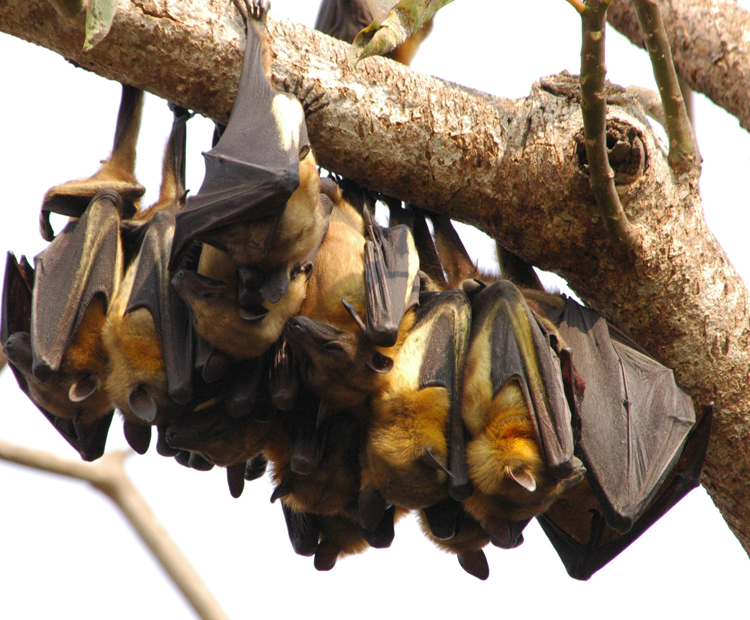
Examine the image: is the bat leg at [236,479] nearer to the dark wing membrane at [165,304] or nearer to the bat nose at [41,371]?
the dark wing membrane at [165,304]

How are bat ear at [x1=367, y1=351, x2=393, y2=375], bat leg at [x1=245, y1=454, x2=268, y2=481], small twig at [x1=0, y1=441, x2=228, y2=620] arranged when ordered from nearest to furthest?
bat ear at [x1=367, y1=351, x2=393, y2=375]
bat leg at [x1=245, y1=454, x2=268, y2=481]
small twig at [x1=0, y1=441, x2=228, y2=620]

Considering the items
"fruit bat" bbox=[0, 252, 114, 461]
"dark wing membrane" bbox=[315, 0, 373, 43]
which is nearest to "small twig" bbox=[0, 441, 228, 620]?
"fruit bat" bbox=[0, 252, 114, 461]

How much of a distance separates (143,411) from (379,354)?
102 centimetres

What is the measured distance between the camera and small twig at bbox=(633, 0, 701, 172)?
3362mm

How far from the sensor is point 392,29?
2781 mm

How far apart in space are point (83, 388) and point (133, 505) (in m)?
1.30

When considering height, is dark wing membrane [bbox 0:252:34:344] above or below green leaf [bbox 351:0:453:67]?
below

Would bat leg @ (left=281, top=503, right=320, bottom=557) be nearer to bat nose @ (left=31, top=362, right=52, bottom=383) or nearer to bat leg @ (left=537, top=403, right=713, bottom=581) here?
bat leg @ (left=537, top=403, right=713, bottom=581)

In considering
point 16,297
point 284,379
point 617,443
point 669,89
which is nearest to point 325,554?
point 284,379

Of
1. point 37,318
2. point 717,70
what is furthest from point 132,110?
point 717,70

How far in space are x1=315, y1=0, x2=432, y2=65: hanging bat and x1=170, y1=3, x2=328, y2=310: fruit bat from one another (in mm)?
2197

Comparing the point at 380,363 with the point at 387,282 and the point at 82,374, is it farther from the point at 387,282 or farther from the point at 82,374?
the point at 82,374

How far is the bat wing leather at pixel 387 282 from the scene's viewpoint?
3.33 metres

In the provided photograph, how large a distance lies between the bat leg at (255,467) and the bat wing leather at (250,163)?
1246mm
